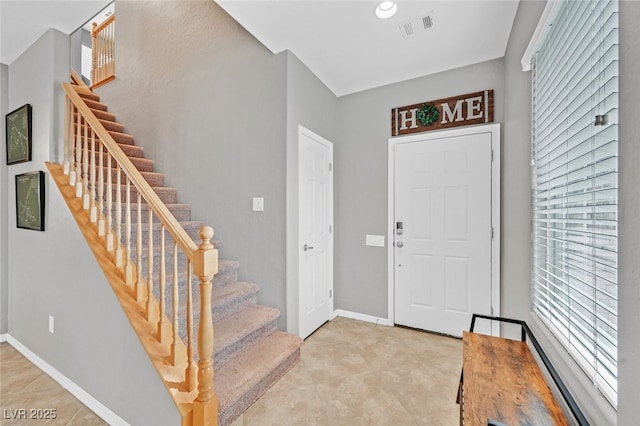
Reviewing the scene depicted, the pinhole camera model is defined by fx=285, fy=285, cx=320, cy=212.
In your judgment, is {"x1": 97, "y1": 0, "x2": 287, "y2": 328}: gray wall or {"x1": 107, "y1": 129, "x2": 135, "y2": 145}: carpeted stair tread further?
{"x1": 107, "y1": 129, "x2": 135, "y2": 145}: carpeted stair tread

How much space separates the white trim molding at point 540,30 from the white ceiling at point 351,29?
614 mm

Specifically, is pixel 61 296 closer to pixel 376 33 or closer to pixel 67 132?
pixel 67 132

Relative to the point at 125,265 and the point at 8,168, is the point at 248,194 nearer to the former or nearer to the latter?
the point at 125,265

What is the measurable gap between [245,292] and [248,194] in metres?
0.91

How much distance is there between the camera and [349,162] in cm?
333

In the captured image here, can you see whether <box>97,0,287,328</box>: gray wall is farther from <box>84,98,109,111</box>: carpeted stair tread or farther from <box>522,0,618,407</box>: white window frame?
<box>522,0,618,407</box>: white window frame

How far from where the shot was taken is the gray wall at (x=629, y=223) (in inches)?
25.3

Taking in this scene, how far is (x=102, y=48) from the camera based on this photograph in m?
4.84

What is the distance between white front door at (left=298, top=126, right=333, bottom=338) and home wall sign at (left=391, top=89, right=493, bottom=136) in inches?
32.4

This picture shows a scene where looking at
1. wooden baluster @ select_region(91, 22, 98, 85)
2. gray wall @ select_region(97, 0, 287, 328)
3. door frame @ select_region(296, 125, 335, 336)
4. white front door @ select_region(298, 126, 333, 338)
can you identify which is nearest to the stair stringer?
gray wall @ select_region(97, 0, 287, 328)

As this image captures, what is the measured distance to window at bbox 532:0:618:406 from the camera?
0.84 metres

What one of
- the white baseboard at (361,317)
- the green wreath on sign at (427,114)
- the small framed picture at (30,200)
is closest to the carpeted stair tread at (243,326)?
the white baseboard at (361,317)

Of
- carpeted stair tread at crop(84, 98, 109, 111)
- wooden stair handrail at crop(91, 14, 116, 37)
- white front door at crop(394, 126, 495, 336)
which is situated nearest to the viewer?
white front door at crop(394, 126, 495, 336)

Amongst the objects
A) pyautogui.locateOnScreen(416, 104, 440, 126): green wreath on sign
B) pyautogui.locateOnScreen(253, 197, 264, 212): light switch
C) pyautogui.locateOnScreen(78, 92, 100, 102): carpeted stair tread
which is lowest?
pyautogui.locateOnScreen(253, 197, 264, 212): light switch
